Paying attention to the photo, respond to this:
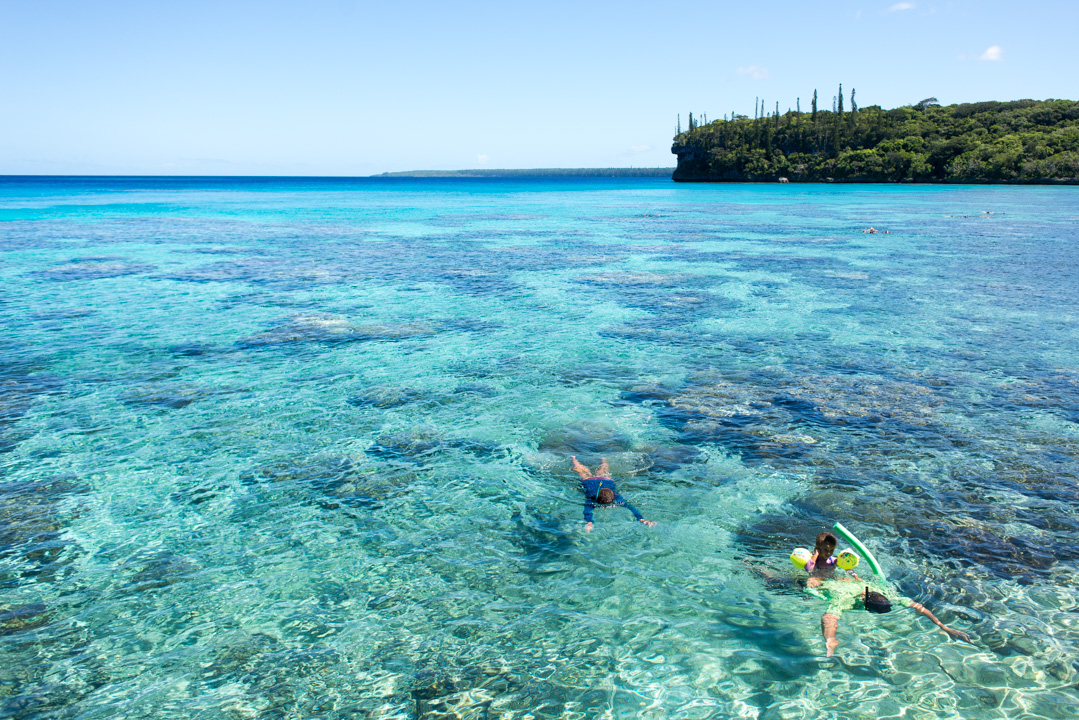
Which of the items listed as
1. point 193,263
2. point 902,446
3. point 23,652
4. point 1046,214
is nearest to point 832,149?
point 1046,214

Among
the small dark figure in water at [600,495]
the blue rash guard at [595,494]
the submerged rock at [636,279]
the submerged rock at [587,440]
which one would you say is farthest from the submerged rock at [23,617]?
the submerged rock at [636,279]

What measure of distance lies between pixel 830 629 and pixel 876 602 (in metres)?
0.82

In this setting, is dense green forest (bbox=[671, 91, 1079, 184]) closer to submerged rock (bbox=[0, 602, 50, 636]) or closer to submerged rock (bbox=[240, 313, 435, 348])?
submerged rock (bbox=[240, 313, 435, 348])

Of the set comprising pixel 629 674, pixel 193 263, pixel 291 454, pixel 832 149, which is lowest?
pixel 629 674

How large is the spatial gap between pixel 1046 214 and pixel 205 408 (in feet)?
267

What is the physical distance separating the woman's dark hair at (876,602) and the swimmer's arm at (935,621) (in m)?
0.39

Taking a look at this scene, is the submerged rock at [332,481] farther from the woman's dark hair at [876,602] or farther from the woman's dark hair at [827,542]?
the woman's dark hair at [876,602]

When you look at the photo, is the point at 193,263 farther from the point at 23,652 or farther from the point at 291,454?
the point at 23,652

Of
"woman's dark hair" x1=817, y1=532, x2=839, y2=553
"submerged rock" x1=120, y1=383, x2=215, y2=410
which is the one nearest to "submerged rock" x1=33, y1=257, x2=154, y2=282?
"submerged rock" x1=120, y1=383, x2=215, y2=410

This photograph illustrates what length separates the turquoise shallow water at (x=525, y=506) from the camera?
7.72 m

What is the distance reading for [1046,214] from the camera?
6788 cm

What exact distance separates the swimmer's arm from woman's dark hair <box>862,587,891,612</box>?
0.39 metres

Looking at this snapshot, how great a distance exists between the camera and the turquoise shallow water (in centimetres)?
772

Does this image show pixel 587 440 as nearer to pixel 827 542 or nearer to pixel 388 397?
pixel 388 397
